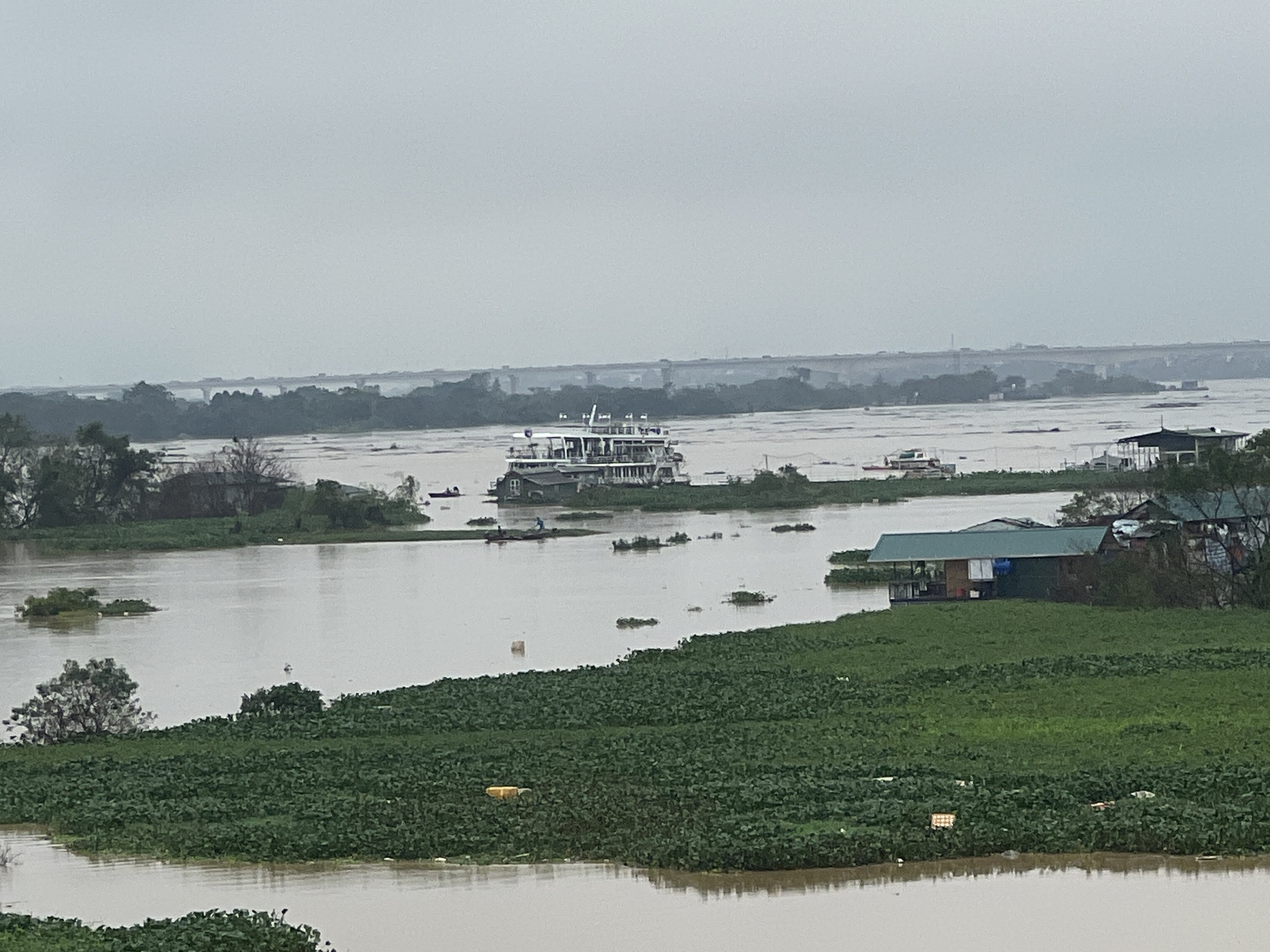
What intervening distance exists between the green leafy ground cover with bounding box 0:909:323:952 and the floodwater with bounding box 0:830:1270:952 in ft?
1.33

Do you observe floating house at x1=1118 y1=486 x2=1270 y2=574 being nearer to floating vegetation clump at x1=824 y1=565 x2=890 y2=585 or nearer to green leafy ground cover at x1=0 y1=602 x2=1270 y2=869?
green leafy ground cover at x1=0 y1=602 x2=1270 y2=869

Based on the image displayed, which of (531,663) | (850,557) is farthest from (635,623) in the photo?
(850,557)

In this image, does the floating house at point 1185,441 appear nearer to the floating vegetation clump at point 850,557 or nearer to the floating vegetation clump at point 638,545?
the floating vegetation clump at point 850,557

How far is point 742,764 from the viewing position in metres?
13.3

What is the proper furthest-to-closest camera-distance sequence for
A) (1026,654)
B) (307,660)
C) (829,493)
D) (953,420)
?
1. (953,420)
2. (829,493)
3. (307,660)
4. (1026,654)

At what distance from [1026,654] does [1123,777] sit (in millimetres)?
6864

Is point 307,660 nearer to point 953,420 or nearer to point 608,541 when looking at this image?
point 608,541

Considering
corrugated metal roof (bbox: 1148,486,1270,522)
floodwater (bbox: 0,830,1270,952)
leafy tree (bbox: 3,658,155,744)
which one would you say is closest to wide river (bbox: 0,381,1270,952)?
floodwater (bbox: 0,830,1270,952)

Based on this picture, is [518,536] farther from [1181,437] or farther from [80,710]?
[80,710]

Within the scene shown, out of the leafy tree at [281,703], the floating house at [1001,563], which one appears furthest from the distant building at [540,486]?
the leafy tree at [281,703]

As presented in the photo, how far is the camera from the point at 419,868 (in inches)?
428

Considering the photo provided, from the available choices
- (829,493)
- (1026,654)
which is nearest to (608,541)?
(829,493)

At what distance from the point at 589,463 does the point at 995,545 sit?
31744mm

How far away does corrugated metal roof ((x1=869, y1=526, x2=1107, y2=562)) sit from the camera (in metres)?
24.3
